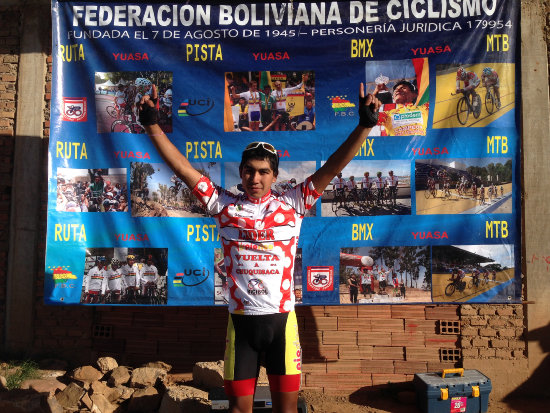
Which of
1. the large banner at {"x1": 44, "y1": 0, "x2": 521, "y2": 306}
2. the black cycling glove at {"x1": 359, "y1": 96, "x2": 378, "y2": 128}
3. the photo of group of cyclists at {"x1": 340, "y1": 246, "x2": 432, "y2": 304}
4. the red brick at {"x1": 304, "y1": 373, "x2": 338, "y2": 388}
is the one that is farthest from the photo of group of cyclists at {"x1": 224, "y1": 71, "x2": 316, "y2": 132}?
the red brick at {"x1": 304, "y1": 373, "x2": 338, "y2": 388}

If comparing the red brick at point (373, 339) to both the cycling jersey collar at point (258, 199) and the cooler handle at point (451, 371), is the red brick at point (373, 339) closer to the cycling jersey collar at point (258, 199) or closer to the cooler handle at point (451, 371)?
the cooler handle at point (451, 371)

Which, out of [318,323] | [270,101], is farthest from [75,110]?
[318,323]

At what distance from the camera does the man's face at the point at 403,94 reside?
176 inches

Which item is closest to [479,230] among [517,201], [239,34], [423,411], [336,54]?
[517,201]

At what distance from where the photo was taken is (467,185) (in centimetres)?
445

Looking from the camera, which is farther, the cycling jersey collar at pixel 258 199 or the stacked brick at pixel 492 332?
the stacked brick at pixel 492 332

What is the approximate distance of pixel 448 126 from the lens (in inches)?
175

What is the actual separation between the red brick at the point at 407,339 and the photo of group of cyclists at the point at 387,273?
58 cm

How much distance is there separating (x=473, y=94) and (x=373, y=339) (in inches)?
98.6

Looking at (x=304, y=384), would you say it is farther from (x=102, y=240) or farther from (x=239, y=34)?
(x=239, y=34)

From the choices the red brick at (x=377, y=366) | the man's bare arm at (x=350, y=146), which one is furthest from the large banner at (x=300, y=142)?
the man's bare arm at (x=350, y=146)

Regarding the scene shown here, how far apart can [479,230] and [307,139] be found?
5.77 feet

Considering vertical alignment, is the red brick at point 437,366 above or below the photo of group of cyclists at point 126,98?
below

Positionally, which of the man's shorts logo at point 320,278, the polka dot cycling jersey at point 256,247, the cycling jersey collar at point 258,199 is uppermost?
the cycling jersey collar at point 258,199
